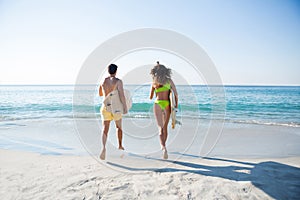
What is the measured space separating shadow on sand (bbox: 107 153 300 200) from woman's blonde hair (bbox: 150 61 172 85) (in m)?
1.65

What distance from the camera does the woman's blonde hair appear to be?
3.97 m

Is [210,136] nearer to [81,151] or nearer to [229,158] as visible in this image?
[229,158]

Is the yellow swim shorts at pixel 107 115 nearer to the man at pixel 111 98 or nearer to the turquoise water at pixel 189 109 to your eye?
the man at pixel 111 98

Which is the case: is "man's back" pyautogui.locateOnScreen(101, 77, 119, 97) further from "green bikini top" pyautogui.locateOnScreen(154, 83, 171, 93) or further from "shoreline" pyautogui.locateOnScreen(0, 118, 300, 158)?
"shoreline" pyautogui.locateOnScreen(0, 118, 300, 158)

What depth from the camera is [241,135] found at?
20.1 feet

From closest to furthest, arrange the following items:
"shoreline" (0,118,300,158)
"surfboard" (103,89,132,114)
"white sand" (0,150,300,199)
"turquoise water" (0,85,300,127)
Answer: "white sand" (0,150,300,199), "surfboard" (103,89,132,114), "shoreline" (0,118,300,158), "turquoise water" (0,85,300,127)

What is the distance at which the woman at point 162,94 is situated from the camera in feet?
13.0

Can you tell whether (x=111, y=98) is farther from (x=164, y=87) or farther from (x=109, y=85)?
(x=164, y=87)

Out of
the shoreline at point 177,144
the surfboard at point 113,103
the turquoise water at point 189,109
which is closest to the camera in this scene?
the surfboard at point 113,103

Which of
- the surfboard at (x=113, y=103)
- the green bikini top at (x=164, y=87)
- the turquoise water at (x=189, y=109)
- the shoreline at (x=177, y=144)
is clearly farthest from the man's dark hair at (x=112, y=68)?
the shoreline at (x=177, y=144)

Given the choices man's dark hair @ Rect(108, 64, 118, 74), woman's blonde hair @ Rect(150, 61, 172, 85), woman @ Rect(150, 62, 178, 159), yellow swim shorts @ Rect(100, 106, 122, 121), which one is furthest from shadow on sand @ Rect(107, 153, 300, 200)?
man's dark hair @ Rect(108, 64, 118, 74)

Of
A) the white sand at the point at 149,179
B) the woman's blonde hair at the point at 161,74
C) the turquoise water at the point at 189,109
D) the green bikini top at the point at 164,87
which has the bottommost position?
the white sand at the point at 149,179

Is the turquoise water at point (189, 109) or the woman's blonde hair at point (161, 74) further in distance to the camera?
the turquoise water at point (189, 109)

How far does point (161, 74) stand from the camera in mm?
3975
